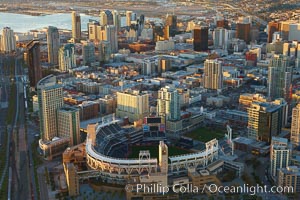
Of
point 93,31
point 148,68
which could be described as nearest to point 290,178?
point 148,68

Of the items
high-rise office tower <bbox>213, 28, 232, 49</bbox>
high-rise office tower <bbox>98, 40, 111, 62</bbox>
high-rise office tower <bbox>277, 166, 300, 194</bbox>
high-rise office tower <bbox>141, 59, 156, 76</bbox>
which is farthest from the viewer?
high-rise office tower <bbox>213, 28, 232, 49</bbox>

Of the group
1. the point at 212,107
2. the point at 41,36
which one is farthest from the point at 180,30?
the point at 212,107

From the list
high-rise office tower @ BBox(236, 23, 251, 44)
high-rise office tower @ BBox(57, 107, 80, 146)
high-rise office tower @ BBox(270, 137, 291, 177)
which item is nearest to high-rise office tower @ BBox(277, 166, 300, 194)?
high-rise office tower @ BBox(270, 137, 291, 177)

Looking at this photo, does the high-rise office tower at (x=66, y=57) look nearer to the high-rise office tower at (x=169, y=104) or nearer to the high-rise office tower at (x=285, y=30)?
the high-rise office tower at (x=169, y=104)

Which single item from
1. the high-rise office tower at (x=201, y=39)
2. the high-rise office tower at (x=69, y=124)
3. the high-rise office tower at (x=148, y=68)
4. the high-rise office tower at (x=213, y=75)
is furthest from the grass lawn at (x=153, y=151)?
the high-rise office tower at (x=201, y=39)

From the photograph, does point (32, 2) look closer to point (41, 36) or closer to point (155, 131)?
point (41, 36)

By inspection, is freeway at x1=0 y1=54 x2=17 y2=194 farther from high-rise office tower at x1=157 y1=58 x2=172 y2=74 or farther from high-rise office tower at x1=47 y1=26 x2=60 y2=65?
high-rise office tower at x1=157 y1=58 x2=172 y2=74

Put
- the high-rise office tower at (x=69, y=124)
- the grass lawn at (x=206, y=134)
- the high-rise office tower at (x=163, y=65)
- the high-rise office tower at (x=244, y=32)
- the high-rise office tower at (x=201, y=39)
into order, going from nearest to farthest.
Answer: the high-rise office tower at (x=69, y=124)
the grass lawn at (x=206, y=134)
the high-rise office tower at (x=163, y=65)
the high-rise office tower at (x=201, y=39)
the high-rise office tower at (x=244, y=32)

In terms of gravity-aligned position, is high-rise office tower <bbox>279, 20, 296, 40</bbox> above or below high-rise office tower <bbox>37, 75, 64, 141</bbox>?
above
